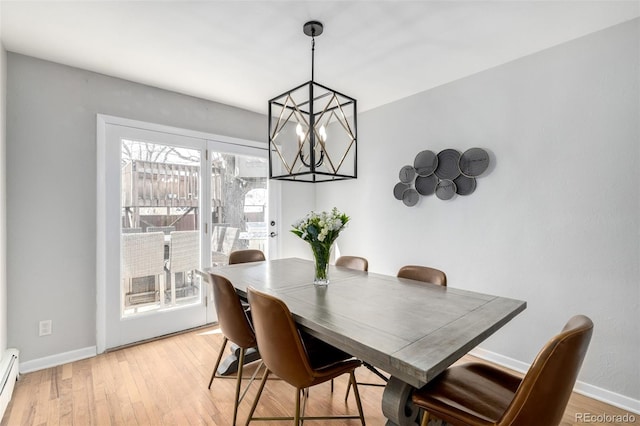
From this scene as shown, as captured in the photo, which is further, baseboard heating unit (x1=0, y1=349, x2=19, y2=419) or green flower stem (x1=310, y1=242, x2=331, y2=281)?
green flower stem (x1=310, y1=242, x2=331, y2=281)

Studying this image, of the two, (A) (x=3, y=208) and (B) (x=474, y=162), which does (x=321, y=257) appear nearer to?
(B) (x=474, y=162)

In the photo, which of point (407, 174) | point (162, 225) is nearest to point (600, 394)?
point (407, 174)

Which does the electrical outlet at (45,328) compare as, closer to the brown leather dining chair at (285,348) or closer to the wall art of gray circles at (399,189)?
the brown leather dining chair at (285,348)

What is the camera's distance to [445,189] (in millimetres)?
2871

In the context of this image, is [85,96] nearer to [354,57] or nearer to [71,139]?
[71,139]

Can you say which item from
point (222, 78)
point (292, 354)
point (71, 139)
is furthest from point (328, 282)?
point (71, 139)

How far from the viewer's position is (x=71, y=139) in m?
2.57

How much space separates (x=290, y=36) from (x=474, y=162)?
1.83 m

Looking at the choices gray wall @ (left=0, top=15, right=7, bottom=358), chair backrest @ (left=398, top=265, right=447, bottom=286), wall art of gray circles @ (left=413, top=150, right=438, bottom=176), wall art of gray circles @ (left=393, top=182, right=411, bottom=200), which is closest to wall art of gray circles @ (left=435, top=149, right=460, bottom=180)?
wall art of gray circles @ (left=413, top=150, right=438, bottom=176)

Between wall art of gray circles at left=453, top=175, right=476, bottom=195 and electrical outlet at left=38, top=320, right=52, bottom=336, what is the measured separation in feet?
12.0

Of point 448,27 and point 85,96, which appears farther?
point 85,96

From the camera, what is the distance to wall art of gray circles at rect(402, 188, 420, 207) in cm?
313

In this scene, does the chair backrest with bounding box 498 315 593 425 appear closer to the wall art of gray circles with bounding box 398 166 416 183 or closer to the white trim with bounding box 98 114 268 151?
the wall art of gray circles with bounding box 398 166 416 183

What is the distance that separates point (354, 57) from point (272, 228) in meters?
2.26
